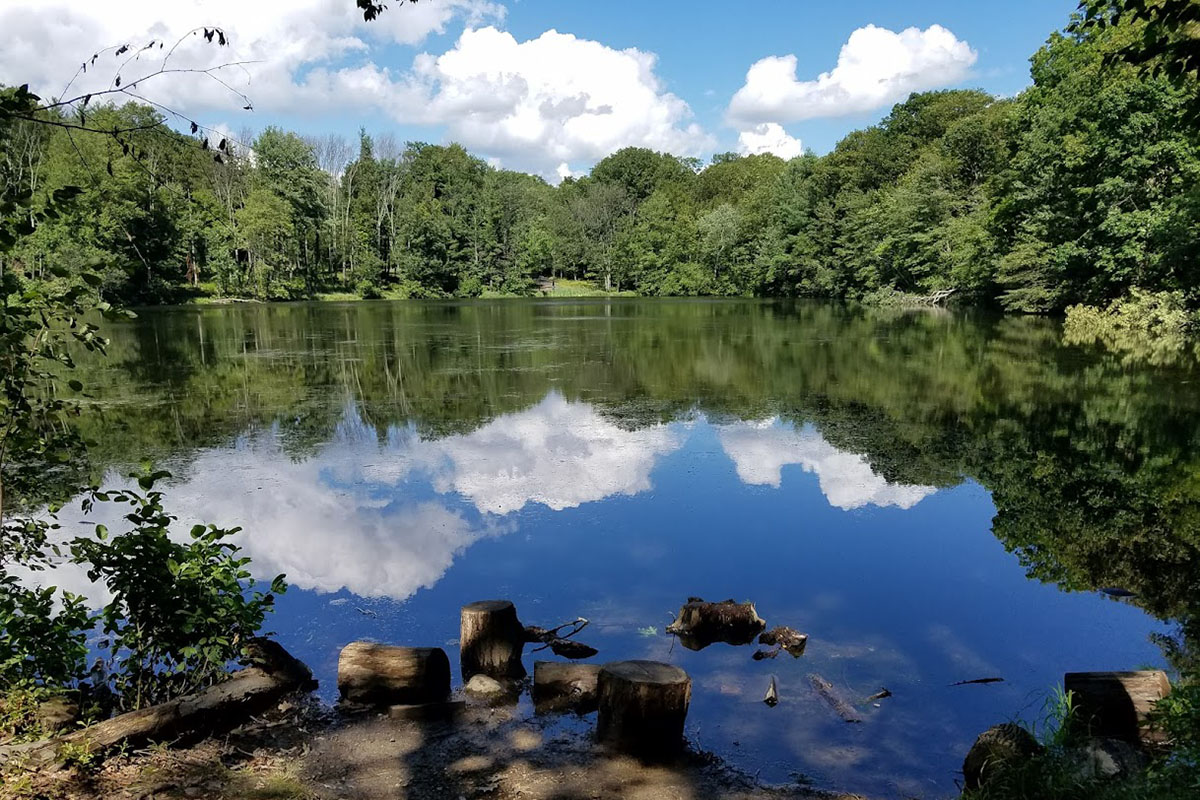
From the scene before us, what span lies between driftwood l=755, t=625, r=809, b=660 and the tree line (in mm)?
5474

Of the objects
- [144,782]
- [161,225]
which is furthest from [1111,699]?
[161,225]

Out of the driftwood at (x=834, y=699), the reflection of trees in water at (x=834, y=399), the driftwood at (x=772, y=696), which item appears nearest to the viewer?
the driftwood at (x=834, y=699)

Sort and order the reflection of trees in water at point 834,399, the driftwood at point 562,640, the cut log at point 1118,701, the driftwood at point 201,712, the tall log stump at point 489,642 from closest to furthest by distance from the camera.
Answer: the driftwood at point 201,712 < the cut log at point 1118,701 < the tall log stump at point 489,642 < the driftwood at point 562,640 < the reflection of trees in water at point 834,399

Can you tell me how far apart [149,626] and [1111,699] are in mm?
5865

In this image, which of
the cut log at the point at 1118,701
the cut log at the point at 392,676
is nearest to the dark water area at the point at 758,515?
the cut log at the point at 392,676

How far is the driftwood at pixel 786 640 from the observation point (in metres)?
6.09

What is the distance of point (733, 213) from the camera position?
76438 mm

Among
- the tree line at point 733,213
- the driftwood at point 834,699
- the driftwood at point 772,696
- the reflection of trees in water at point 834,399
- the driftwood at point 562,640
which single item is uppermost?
the tree line at point 733,213

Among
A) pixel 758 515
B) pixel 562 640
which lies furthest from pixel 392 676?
pixel 758 515

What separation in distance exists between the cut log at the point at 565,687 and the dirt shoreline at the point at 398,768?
0.59 ft

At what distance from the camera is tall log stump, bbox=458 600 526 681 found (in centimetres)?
569

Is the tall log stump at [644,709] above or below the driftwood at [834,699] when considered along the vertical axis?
above

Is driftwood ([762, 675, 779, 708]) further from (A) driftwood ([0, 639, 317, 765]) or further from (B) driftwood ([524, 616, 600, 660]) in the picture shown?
(A) driftwood ([0, 639, 317, 765])

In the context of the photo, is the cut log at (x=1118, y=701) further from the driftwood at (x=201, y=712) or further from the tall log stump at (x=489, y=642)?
the driftwood at (x=201, y=712)
